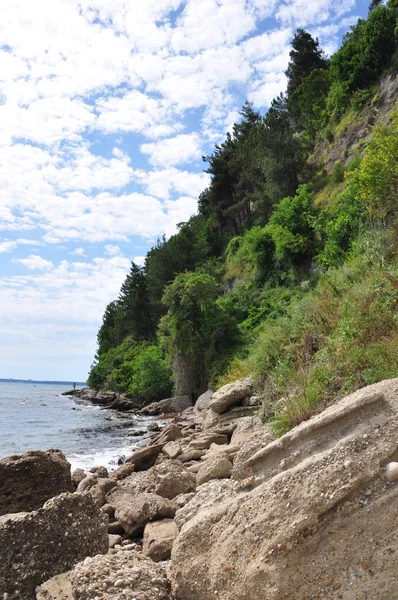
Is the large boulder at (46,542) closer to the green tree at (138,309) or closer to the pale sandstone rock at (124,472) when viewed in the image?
the pale sandstone rock at (124,472)

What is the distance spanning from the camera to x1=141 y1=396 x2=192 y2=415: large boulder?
2811 centimetres

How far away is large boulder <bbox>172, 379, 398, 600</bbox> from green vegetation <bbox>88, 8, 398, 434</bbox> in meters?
1.99

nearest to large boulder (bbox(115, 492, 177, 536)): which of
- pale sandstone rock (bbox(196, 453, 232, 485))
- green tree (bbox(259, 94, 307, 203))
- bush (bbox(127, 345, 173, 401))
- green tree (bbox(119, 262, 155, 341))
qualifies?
pale sandstone rock (bbox(196, 453, 232, 485))

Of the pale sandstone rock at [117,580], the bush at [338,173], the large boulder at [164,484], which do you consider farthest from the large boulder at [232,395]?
the bush at [338,173]

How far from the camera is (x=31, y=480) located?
774 cm

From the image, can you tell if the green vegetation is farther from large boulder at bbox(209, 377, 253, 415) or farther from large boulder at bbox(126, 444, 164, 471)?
large boulder at bbox(126, 444, 164, 471)

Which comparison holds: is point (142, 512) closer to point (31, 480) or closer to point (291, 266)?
point (31, 480)

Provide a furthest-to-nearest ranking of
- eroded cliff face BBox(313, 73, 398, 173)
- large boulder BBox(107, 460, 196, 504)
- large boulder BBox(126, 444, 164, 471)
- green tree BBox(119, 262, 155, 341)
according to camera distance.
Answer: green tree BBox(119, 262, 155, 341)
eroded cliff face BBox(313, 73, 398, 173)
large boulder BBox(126, 444, 164, 471)
large boulder BBox(107, 460, 196, 504)

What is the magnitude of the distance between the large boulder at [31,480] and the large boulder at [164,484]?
43.2 inches

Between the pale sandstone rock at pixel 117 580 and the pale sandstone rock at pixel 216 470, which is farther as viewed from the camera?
the pale sandstone rock at pixel 216 470

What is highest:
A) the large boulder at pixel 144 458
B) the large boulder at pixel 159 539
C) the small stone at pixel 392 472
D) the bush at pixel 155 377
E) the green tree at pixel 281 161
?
the green tree at pixel 281 161

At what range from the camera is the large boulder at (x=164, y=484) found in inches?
305

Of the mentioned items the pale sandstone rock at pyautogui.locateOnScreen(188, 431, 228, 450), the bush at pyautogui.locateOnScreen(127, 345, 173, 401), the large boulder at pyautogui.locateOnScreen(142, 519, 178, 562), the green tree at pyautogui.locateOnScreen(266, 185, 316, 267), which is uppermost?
the green tree at pyautogui.locateOnScreen(266, 185, 316, 267)

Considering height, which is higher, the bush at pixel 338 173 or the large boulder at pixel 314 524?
the bush at pixel 338 173
